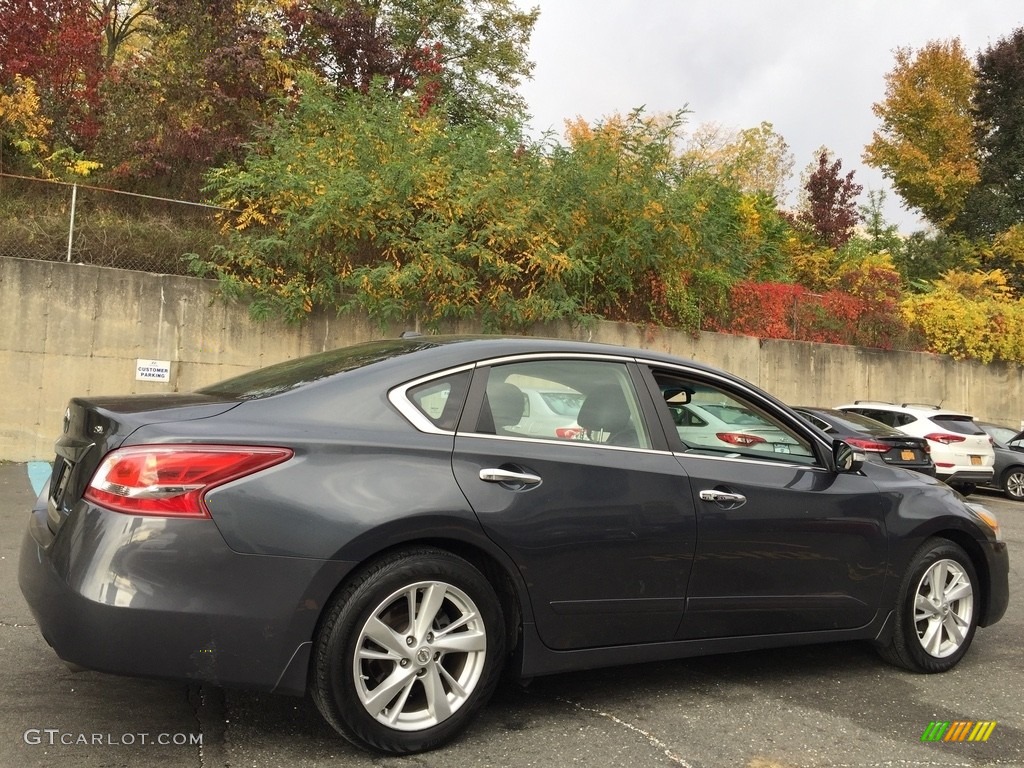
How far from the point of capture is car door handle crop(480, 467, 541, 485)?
3.49 metres

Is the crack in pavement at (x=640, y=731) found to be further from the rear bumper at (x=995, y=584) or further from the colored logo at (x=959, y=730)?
the rear bumper at (x=995, y=584)

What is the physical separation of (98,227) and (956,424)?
490 inches

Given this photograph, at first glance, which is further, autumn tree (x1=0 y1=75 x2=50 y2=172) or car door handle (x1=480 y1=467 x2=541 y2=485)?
autumn tree (x1=0 y1=75 x2=50 y2=172)

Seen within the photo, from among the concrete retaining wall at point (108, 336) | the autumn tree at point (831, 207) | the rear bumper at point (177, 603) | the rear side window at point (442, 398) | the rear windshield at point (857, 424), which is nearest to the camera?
the rear bumper at point (177, 603)

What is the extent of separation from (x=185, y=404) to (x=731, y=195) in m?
13.5

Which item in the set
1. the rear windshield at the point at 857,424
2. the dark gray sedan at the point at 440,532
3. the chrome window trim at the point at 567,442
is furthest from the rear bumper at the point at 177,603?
the rear windshield at the point at 857,424

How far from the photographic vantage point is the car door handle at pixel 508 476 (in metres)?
3.49

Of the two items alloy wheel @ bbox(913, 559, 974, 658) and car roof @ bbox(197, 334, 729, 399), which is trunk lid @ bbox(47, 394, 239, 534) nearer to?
car roof @ bbox(197, 334, 729, 399)

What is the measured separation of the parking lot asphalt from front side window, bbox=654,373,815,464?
1125 mm

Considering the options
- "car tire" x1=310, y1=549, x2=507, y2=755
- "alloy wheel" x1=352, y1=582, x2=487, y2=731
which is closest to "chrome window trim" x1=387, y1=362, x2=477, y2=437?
"car tire" x1=310, y1=549, x2=507, y2=755

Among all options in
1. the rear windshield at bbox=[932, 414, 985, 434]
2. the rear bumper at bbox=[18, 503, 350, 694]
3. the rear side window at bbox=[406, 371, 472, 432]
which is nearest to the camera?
the rear bumper at bbox=[18, 503, 350, 694]

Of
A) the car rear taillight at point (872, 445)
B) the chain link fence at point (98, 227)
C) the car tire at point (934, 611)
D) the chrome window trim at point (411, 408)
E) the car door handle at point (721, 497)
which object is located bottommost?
the car tire at point (934, 611)

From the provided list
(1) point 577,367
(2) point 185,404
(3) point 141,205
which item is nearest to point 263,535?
(2) point 185,404

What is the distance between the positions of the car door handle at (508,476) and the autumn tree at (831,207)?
80.6 feet
